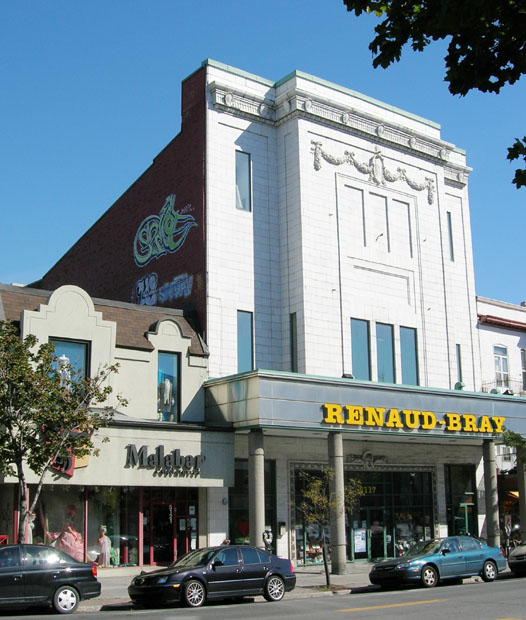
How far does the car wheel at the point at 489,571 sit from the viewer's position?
2377 centimetres

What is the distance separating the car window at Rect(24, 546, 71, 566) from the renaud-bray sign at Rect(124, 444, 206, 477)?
8199mm

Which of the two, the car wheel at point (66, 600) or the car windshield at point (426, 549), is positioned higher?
the car windshield at point (426, 549)

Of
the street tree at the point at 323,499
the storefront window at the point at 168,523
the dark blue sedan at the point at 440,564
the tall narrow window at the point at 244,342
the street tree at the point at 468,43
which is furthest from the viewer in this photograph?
the tall narrow window at the point at 244,342

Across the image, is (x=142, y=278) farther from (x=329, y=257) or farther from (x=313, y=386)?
(x=313, y=386)

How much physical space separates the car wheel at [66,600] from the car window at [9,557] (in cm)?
112

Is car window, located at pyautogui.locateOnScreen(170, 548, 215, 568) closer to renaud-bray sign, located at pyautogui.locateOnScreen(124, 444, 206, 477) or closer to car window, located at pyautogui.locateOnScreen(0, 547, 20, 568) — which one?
car window, located at pyautogui.locateOnScreen(0, 547, 20, 568)

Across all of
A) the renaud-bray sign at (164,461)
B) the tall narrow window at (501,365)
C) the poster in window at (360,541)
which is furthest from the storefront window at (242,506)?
the tall narrow window at (501,365)

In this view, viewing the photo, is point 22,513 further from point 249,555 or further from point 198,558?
point 249,555

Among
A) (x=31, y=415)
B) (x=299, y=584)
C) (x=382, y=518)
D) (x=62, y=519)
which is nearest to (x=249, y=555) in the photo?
(x=299, y=584)

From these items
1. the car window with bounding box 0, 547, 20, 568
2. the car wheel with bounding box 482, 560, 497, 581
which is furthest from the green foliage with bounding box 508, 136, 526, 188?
the car wheel with bounding box 482, 560, 497, 581

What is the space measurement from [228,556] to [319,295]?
48.1 ft

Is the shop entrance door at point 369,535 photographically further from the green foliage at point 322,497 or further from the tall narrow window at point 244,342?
the tall narrow window at point 244,342

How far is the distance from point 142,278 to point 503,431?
17.1m

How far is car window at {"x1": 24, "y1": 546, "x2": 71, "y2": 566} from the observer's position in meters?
16.8
